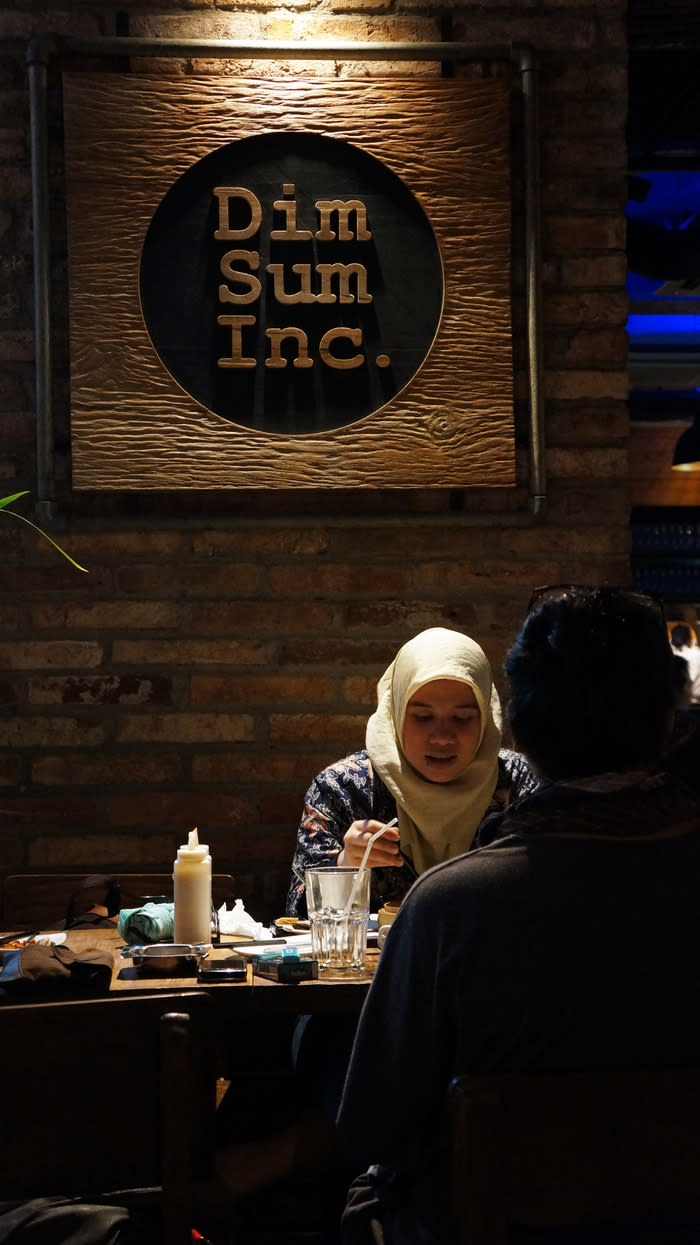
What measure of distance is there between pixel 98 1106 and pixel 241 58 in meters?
2.39

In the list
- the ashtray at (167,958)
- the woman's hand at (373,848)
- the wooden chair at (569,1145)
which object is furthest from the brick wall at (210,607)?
the wooden chair at (569,1145)

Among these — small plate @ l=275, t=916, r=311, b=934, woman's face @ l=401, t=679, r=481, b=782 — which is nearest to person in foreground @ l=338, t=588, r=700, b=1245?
small plate @ l=275, t=916, r=311, b=934

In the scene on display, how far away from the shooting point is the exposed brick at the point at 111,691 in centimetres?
284

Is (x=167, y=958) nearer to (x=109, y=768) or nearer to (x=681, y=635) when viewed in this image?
(x=109, y=768)

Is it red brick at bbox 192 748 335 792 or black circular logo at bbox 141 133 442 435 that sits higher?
black circular logo at bbox 141 133 442 435

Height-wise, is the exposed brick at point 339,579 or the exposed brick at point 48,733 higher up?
the exposed brick at point 339,579

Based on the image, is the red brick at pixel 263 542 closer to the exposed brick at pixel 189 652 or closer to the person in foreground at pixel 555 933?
the exposed brick at pixel 189 652

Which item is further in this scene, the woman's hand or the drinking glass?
the woman's hand

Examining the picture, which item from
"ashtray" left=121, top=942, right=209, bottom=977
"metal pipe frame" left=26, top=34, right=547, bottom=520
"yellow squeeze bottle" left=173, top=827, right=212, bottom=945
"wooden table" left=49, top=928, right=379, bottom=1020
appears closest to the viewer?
"wooden table" left=49, top=928, right=379, bottom=1020

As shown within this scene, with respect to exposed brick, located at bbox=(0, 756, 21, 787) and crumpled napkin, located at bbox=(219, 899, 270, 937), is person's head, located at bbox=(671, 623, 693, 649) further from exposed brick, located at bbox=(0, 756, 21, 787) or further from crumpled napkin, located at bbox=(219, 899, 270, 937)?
crumpled napkin, located at bbox=(219, 899, 270, 937)

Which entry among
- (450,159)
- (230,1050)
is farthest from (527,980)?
(450,159)

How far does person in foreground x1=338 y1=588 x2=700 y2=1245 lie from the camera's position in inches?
46.7

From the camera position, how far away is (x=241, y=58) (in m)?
2.84

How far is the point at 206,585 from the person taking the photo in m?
2.85
